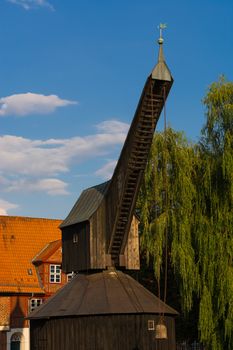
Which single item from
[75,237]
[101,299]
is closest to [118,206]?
[101,299]

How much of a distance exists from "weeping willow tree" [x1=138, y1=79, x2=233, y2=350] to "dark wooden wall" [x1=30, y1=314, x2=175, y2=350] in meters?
1.93

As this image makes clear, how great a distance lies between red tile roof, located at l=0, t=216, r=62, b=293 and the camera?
34.4m

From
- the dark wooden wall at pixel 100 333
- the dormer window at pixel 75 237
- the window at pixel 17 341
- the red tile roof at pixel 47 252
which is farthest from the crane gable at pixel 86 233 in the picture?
the red tile roof at pixel 47 252

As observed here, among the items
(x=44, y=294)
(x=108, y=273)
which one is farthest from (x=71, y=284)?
(x=44, y=294)

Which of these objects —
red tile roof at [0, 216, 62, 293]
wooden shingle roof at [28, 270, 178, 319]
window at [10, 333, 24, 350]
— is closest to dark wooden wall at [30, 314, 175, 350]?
wooden shingle roof at [28, 270, 178, 319]

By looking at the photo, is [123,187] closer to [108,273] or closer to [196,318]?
[108,273]

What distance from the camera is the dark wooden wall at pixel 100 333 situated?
826 inches

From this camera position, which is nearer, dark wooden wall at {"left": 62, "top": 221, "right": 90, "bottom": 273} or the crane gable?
the crane gable

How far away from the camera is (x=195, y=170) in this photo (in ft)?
84.3

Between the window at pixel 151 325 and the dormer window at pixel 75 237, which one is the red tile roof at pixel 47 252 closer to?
the dormer window at pixel 75 237

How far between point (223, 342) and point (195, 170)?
686 centimetres

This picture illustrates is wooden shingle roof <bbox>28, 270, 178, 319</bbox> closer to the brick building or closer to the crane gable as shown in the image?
the crane gable

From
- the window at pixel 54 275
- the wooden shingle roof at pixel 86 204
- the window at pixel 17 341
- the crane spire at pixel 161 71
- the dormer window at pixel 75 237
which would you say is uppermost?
the crane spire at pixel 161 71

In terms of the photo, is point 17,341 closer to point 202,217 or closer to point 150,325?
point 150,325
